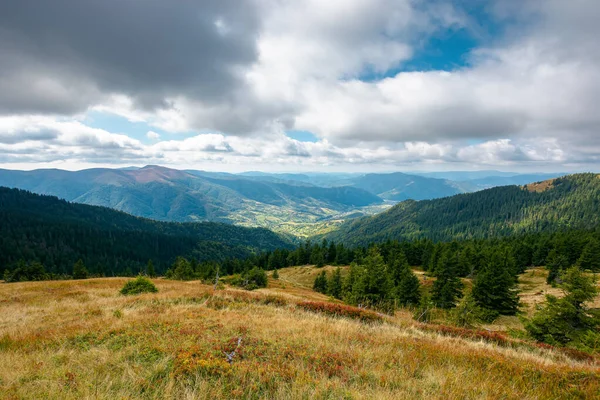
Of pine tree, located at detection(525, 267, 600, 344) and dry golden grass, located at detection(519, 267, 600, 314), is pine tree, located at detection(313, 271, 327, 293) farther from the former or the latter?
pine tree, located at detection(525, 267, 600, 344)

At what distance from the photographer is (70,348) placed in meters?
8.70

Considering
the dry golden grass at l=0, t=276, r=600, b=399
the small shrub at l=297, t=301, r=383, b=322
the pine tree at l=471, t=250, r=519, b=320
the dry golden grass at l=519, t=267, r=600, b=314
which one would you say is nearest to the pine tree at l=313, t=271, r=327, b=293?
the pine tree at l=471, t=250, r=519, b=320

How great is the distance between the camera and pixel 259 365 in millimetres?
6980

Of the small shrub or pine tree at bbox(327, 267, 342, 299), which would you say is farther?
pine tree at bbox(327, 267, 342, 299)

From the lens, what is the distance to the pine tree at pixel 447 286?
48906mm

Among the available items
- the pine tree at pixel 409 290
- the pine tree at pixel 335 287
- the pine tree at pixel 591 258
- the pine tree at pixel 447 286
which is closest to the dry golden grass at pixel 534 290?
the pine tree at pixel 591 258

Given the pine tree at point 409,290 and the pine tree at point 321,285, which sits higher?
the pine tree at point 409,290

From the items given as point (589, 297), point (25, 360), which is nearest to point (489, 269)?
point (589, 297)

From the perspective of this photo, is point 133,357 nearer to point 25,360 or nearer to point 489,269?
point 25,360

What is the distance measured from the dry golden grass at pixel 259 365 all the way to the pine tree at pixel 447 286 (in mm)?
42345

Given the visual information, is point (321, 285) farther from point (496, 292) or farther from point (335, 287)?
point (496, 292)

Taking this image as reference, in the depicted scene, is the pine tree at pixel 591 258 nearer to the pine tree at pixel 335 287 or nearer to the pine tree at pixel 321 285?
the pine tree at pixel 335 287

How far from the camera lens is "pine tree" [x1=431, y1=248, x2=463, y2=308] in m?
48.9

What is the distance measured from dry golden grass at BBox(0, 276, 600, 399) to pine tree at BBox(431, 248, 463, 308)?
42345 mm
